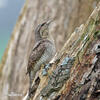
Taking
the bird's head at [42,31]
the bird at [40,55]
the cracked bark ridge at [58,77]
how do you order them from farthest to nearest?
1. the bird's head at [42,31]
2. the bird at [40,55]
3. the cracked bark ridge at [58,77]

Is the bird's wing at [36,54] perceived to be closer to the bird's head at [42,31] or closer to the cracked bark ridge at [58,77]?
the bird's head at [42,31]

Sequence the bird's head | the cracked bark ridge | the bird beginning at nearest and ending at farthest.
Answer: the cracked bark ridge → the bird → the bird's head

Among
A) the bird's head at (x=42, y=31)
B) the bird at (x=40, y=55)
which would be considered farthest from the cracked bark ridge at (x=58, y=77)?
the bird's head at (x=42, y=31)

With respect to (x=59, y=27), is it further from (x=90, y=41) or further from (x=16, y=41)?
(x=90, y=41)

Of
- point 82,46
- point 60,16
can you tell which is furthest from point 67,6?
point 82,46

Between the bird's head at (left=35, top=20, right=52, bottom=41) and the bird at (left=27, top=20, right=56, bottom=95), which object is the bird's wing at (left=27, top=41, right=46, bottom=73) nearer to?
the bird at (left=27, top=20, right=56, bottom=95)

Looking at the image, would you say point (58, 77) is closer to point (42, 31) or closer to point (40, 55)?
point (40, 55)

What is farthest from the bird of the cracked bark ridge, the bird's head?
the cracked bark ridge

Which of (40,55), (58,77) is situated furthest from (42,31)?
(58,77)
